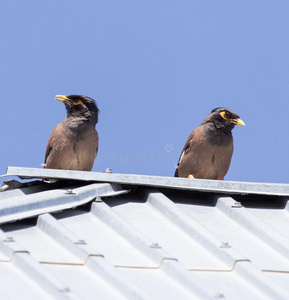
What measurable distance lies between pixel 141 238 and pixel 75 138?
489cm

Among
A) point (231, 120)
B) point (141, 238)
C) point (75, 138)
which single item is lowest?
point (75, 138)

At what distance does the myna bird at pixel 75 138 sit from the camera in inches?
351

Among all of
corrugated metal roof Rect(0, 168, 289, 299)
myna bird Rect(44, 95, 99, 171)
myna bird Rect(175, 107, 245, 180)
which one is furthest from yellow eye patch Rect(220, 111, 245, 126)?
corrugated metal roof Rect(0, 168, 289, 299)

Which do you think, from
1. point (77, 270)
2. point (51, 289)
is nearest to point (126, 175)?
point (77, 270)

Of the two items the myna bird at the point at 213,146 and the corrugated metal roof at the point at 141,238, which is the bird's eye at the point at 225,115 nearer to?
the myna bird at the point at 213,146

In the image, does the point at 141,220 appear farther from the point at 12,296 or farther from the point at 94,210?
Result: the point at 12,296

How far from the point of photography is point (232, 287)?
3.74 meters

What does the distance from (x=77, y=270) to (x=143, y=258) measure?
436 millimetres

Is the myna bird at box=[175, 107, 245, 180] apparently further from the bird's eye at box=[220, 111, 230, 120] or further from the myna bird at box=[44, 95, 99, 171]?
the myna bird at box=[44, 95, 99, 171]

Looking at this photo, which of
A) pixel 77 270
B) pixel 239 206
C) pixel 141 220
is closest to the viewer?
pixel 77 270

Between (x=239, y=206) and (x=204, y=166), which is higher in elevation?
(x=239, y=206)

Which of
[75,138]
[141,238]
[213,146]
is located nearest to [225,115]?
[213,146]

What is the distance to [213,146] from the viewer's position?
8.87m

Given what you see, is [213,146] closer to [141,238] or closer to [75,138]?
[75,138]
